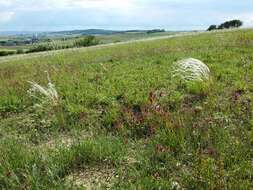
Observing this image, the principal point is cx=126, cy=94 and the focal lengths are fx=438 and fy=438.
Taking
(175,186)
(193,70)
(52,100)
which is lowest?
(175,186)

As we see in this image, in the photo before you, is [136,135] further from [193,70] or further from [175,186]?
[193,70]

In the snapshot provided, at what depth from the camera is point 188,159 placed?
5.56 m

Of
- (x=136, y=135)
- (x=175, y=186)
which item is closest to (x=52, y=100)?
(x=136, y=135)

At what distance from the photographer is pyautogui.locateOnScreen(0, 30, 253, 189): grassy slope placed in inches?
206

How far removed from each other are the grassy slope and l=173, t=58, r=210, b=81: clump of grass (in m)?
0.21

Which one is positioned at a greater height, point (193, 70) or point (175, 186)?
point (193, 70)

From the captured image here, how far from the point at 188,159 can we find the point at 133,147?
3.27 feet

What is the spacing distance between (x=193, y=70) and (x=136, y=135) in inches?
94.5

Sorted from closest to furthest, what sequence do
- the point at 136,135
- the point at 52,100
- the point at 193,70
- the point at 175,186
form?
the point at 175,186, the point at 136,135, the point at 52,100, the point at 193,70

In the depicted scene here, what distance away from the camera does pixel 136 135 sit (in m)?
6.71

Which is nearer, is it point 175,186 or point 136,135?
point 175,186

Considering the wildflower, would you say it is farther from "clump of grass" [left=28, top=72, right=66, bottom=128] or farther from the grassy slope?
"clump of grass" [left=28, top=72, right=66, bottom=128]

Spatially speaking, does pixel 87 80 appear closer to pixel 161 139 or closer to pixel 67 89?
pixel 67 89

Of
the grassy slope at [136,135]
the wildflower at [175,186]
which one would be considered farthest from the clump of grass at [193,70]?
the wildflower at [175,186]
